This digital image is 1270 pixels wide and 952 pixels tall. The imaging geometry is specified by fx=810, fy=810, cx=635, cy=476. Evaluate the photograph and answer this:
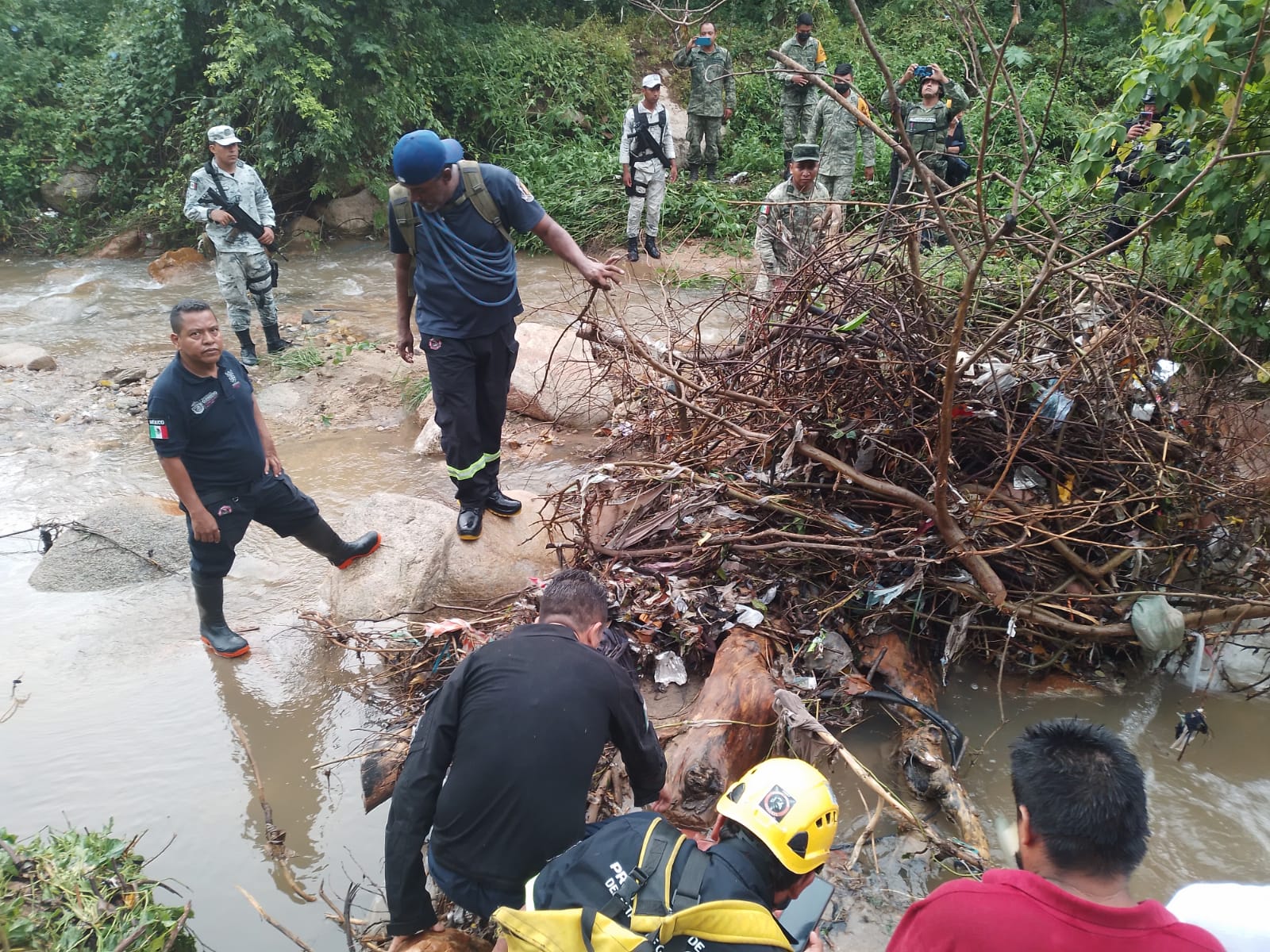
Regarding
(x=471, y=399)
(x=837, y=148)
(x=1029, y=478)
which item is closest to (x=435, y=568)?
(x=471, y=399)

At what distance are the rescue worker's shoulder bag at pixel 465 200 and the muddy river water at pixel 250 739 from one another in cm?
211

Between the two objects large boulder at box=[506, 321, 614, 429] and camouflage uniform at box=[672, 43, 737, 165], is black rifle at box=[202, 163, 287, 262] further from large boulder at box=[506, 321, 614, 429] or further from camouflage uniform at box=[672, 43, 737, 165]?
camouflage uniform at box=[672, 43, 737, 165]

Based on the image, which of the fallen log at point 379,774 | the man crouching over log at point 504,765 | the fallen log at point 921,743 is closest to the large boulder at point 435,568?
the fallen log at point 379,774

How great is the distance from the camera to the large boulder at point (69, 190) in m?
10.8

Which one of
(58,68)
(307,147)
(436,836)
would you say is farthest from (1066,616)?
(58,68)

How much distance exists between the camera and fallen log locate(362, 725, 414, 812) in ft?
9.68

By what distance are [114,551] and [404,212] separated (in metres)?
2.84

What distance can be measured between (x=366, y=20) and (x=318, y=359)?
511cm

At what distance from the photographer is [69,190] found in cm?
1076

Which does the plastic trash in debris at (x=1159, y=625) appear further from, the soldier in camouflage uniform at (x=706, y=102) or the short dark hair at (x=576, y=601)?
the soldier in camouflage uniform at (x=706, y=102)

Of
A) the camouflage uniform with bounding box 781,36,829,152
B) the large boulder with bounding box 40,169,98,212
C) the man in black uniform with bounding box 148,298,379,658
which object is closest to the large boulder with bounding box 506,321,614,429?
the man in black uniform with bounding box 148,298,379,658

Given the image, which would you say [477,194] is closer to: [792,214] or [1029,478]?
[1029,478]

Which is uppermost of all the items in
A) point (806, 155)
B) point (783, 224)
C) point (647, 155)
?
point (806, 155)

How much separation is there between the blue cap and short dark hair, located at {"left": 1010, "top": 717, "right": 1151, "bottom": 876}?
3.02m
